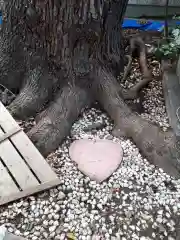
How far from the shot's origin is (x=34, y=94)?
2.63m

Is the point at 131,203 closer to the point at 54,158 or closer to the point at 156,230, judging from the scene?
the point at 156,230

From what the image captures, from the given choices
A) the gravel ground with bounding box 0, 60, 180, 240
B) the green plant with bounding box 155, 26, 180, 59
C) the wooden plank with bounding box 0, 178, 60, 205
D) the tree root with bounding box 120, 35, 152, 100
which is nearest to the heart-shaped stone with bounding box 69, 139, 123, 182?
the gravel ground with bounding box 0, 60, 180, 240

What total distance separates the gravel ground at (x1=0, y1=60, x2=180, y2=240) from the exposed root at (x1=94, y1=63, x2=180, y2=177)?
3.0 inches

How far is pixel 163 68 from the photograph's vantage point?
312 cm

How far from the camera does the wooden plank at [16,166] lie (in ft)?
6.76

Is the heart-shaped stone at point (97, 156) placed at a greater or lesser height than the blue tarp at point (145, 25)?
lesser

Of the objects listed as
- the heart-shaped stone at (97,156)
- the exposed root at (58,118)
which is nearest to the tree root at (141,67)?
the exposed root at (58,118)

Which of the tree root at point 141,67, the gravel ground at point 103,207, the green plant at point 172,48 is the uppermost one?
the green plant at point 172,48

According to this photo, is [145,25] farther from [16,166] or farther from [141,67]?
[16,166]

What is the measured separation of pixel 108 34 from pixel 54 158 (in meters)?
1.09

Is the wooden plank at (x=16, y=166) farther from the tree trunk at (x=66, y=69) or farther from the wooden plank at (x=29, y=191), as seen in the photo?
the tree trunk at (x=66, y=69)

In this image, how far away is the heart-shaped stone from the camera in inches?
87.0

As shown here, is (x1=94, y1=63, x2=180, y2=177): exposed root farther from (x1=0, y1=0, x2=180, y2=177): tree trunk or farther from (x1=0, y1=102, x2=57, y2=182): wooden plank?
(x1=0, y1=102, x2=57, y2=182): wooden plank

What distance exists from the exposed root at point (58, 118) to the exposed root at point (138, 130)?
6.4 inches
